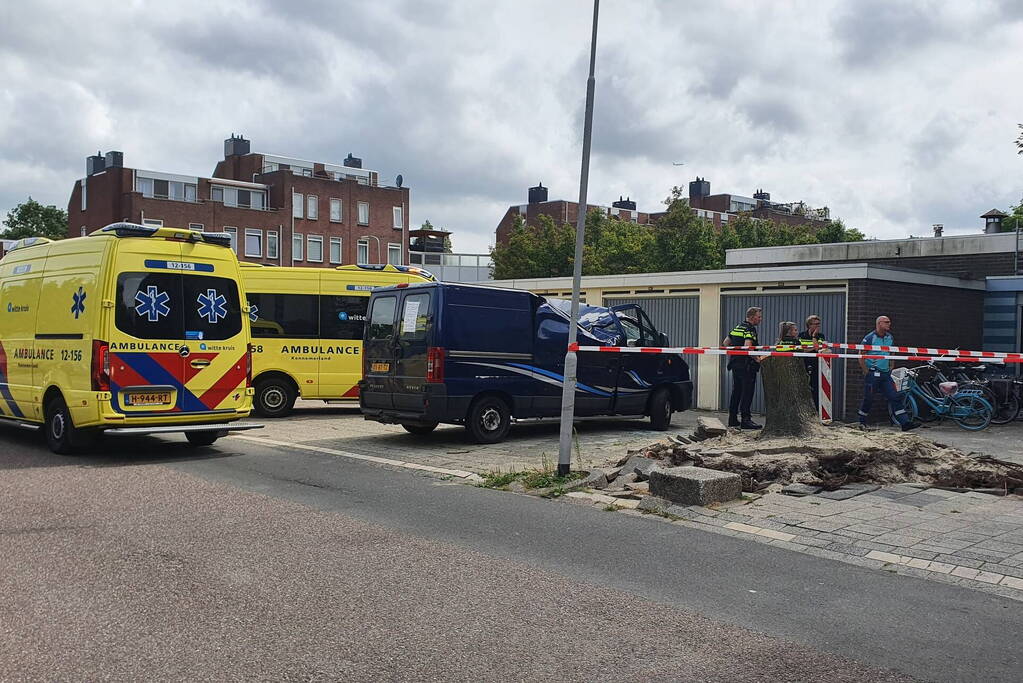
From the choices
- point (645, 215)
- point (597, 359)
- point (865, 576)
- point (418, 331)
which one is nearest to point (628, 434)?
point (597, 359)

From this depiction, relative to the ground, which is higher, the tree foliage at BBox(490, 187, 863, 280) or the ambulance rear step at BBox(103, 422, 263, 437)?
the tree foliage at BBox(490, 187, 863, 280)

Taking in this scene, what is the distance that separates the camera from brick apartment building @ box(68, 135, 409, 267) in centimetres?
6619

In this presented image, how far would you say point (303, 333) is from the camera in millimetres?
17531

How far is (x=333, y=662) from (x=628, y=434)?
398 inches

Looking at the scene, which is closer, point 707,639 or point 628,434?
point 707,639

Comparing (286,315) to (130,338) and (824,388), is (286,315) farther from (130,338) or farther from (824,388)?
(824,388)

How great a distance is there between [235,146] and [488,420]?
7001 centimetres

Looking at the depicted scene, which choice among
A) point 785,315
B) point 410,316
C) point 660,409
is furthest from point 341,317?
point 785,315

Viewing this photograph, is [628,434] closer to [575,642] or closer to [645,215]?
[575,642]

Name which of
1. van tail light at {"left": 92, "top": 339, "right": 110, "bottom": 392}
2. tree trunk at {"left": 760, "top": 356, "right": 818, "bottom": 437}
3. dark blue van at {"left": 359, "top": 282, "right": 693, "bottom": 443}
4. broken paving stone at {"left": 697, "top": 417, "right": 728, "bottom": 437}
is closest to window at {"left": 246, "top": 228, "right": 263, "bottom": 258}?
dark blue van at {"left": 359, "top": 282, "right": 693, "bottom": 443}

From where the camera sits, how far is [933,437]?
14.2 meters

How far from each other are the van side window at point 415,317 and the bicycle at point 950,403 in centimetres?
758

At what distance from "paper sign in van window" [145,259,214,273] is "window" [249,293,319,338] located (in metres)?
5.39

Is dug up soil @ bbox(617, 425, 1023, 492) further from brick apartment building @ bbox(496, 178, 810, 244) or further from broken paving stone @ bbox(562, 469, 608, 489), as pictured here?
brick apartment building @ bbox(496, 178, 810, 244)
